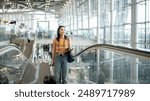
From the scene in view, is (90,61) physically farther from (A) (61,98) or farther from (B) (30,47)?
(B) (30,47)

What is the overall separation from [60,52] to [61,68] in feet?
1.02

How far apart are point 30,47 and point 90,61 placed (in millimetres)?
18706

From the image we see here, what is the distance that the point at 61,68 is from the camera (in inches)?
226

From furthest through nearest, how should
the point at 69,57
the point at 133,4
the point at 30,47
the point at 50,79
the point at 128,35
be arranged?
the point at 30,47
the point at 128,35
the point at 133,4
the point at 50,79
the point at 69,57

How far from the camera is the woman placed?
5530mm

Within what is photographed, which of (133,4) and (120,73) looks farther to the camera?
(133,4)

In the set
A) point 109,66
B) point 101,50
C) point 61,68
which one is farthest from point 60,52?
point 109,66

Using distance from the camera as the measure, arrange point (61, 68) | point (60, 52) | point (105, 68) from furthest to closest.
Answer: point (105, 68) → point (61, 68) → point (60, 52)

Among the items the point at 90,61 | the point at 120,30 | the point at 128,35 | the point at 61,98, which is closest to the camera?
the point at 61,98

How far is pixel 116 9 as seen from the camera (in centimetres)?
2022

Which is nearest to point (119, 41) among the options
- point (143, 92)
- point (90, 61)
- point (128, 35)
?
point (128, 35)

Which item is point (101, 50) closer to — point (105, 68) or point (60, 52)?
point (105, 68)

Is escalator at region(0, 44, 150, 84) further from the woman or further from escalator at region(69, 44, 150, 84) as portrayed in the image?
the woman

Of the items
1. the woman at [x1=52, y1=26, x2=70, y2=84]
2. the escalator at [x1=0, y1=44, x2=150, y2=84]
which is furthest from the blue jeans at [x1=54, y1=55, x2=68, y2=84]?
the escalator at [x1=0, y1=44, x2=150, y2=84]
